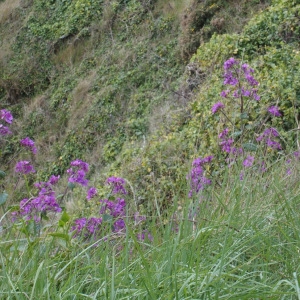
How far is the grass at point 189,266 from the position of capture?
5.77 ft

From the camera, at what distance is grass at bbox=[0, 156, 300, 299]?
5.77ft

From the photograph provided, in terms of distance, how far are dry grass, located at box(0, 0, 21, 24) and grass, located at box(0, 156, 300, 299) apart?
17.0m

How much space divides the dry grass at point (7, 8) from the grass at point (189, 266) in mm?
17013

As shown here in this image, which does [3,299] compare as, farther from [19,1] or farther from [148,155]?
[19,1]

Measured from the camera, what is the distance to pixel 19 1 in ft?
60.7

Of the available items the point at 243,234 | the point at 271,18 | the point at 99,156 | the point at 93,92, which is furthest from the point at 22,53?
the point at 243,234

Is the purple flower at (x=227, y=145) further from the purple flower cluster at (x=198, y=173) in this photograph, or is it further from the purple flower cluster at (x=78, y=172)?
the purple flower cluster at (x=78, y=172)

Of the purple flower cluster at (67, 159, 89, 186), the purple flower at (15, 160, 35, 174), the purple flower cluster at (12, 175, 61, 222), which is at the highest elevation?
the purple flower at (15, 160, 35, 174)

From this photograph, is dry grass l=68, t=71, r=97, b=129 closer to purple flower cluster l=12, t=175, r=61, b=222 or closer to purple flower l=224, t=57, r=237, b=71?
purple flower l=224, t=57, r=237, b=71

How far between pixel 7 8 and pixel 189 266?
17.9m

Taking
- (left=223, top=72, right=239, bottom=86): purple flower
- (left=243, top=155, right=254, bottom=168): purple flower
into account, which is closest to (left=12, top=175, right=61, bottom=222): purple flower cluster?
(left=243, top=155, right=254, bottom=168): purple flower

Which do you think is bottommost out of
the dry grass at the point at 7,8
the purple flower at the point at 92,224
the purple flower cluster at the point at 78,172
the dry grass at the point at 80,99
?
the dry grass at the point at 80,99

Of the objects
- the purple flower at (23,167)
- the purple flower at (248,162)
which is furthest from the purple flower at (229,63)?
the purple flower at (23,167)

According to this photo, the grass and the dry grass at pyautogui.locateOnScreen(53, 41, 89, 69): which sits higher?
the grass
